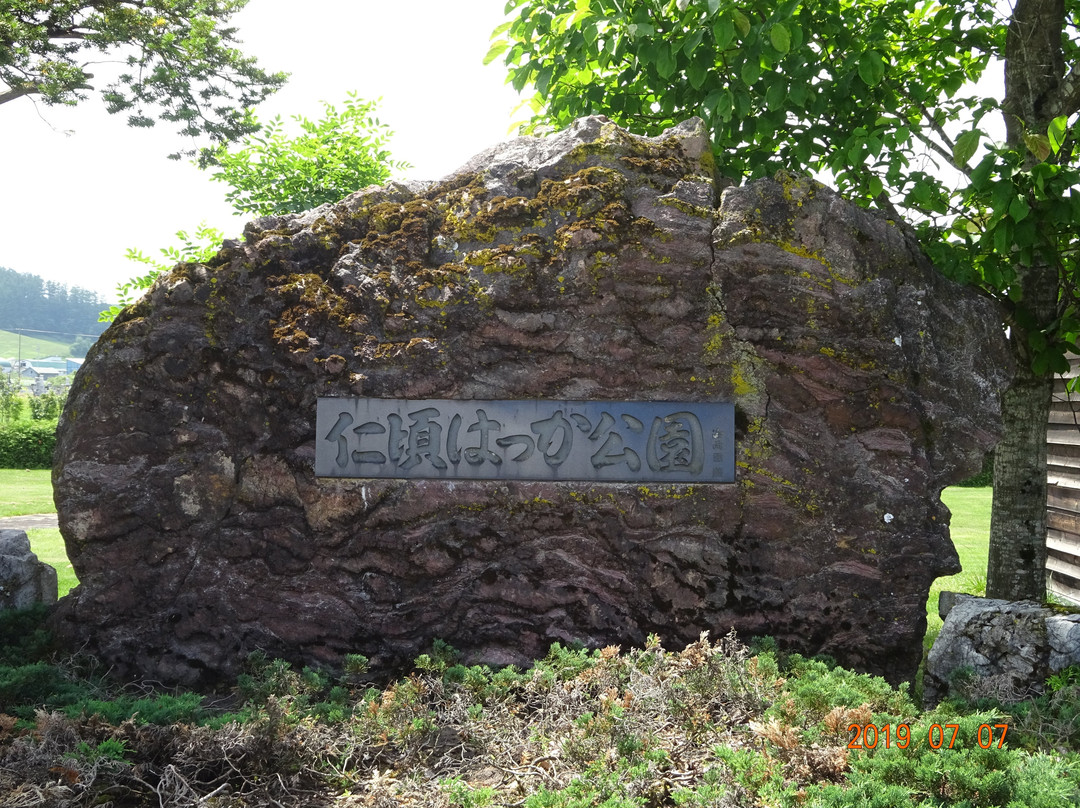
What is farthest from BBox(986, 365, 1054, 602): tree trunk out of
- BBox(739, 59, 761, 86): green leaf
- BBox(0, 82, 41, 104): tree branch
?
BBox(0, 82, 41, 104): tree branch

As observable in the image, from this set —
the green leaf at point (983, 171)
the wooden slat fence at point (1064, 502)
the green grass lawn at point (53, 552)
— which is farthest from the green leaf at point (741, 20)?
the green grass lawn at point (53, 552)

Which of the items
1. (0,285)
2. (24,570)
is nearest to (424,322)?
(24,570)

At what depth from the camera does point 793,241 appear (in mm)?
4367

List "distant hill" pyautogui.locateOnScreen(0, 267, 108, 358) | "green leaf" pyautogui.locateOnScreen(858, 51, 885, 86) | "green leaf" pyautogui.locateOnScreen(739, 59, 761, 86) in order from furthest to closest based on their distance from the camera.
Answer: "distant hill" pyautogui.locateOnScreen(0, 267, 108, 358) → "green leaf" pyautogui.locateOnScreen(858, 51, 885, 86) → "green leaf" pyautogui.locateOnScreen(739, 59, 761, 86)

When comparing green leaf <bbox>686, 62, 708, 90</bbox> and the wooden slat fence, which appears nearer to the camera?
green leaf <bbox>686, 62, 708, 90</bbox>

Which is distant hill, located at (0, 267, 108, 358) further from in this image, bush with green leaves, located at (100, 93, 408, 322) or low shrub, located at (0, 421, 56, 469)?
bush with green leaves, located at (100, 93, 408, 322)

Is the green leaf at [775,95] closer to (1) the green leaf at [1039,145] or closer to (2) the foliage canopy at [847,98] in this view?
(2) the foliage canopy at [847,98]

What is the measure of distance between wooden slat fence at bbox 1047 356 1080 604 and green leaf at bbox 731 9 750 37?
15.8ft

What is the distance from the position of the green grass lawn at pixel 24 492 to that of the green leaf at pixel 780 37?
923 cm

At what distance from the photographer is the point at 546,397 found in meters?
4.48

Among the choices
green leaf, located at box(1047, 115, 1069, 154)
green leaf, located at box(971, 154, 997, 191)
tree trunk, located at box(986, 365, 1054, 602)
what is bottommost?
tree trunk, located at box(986, 365, 1054, 602)

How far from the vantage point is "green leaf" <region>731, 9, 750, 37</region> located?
180 inches

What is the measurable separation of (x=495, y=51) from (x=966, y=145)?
9.34 ft

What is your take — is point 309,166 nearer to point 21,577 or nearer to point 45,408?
point 21,577
